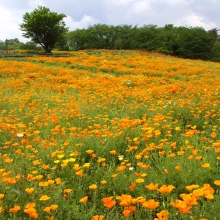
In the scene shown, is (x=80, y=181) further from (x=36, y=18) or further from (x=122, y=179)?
(x=36, y=18)

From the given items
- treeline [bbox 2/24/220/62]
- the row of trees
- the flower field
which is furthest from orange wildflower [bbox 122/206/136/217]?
treeline [bbox 2/24/220/62]

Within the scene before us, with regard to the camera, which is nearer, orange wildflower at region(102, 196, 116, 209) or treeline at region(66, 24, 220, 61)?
orange wildflower at region(102, 196, 116, 209)

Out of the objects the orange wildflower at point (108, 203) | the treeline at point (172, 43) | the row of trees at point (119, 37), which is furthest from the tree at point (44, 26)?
the orange wildflower at point (108, 203)

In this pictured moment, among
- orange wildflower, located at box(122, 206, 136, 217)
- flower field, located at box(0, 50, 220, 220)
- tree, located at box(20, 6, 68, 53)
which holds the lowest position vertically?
flower field, located at box(0, 50, 220, 220)

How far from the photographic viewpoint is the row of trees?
28.4m

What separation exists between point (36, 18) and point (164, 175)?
27.9 meters

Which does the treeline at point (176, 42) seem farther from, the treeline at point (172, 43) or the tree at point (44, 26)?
the tree at point (44, 26)

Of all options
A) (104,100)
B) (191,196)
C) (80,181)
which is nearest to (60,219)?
(80,181)

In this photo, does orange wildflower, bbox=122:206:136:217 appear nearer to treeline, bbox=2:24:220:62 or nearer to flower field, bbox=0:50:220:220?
flower field, bbox=0:50:220:220

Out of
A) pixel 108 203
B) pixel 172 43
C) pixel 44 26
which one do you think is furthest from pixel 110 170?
pixel 172 43

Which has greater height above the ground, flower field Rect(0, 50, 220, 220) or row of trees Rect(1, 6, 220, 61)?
row of trees Rect(1, 6, 220, 61)

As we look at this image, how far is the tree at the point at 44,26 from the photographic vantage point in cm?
2778

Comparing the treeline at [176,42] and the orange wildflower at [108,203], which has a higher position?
the treeline at [176,42]

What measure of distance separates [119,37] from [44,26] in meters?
22.1
